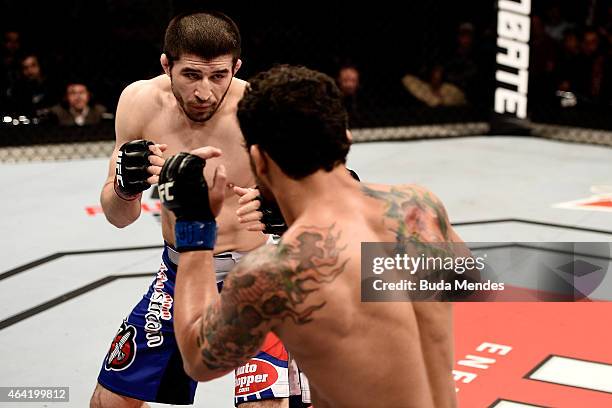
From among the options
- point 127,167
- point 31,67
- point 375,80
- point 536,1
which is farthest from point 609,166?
point 127,167

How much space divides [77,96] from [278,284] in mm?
6338

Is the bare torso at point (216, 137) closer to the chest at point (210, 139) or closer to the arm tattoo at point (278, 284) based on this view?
the chest at point (210, 139)

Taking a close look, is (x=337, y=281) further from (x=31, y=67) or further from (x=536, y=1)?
(x=536, y=1)

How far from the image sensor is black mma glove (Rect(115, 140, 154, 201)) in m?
2.70

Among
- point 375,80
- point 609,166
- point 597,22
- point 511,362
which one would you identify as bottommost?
point 511,362

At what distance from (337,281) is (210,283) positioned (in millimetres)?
315

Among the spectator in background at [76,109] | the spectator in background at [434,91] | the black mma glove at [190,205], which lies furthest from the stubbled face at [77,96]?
the black mma glove at [190,205]

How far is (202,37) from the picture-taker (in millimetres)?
2818

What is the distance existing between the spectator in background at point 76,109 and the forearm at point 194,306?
19.8 feet

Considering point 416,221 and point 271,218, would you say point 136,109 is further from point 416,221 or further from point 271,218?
point 416,221

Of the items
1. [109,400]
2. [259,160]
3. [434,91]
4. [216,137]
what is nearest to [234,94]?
[216,137]

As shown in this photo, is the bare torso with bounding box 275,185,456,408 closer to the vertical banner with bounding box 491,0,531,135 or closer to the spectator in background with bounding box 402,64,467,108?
the vertical banner with bounding box 491,0,531,135

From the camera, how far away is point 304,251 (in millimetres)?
1745

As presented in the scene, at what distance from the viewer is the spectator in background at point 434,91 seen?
8.82 meters
